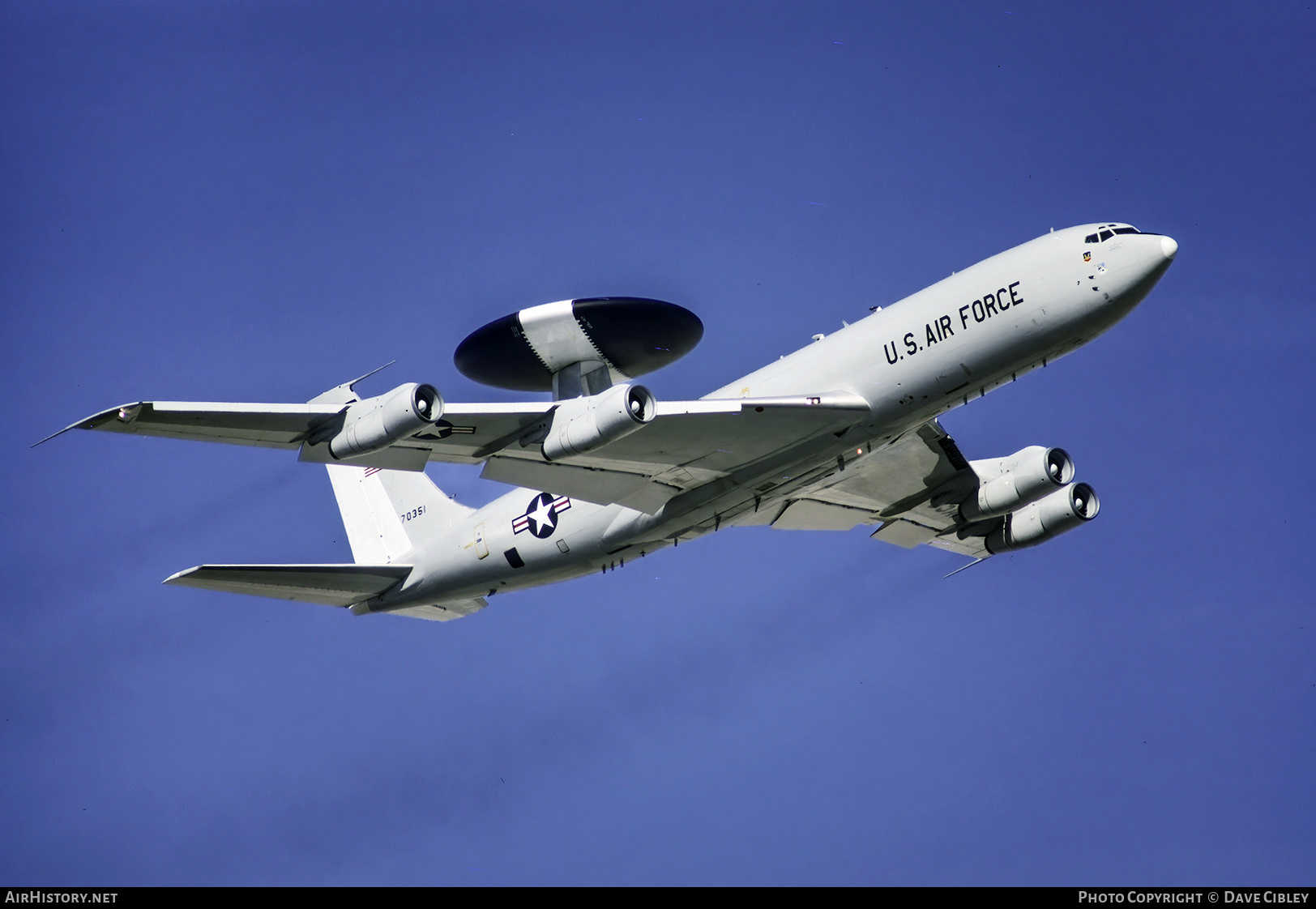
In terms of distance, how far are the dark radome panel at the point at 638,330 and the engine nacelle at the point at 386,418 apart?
5409 mm

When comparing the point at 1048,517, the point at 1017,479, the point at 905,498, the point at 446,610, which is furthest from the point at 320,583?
the point at 1048,517

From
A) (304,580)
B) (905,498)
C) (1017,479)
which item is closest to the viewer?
(304,580)

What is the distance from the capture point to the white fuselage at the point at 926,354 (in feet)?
104

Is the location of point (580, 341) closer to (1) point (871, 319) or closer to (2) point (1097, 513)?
(1) point (871, 319)

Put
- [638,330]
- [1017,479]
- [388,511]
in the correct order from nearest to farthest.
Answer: [638,330] → [1017,479] → [388,511]

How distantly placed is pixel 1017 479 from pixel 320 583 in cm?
2034

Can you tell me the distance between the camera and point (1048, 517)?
41125 millimetres

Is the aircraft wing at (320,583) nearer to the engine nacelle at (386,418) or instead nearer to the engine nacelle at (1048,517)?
the engine nacelle at (386,418)

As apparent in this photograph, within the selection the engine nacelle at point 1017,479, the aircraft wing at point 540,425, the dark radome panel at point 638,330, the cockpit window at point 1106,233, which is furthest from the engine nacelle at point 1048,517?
the dark radome panel at point 638,330

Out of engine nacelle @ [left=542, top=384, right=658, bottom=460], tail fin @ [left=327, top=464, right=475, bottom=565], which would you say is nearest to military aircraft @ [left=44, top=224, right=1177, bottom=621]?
engine nacelle @ [left=542, top=384, right=658, bottom=460]

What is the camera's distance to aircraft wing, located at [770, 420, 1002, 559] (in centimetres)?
3969

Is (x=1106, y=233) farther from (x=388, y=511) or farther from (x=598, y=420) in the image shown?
(x=388, y=511)

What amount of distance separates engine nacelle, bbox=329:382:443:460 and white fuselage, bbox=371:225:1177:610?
8286 mm
